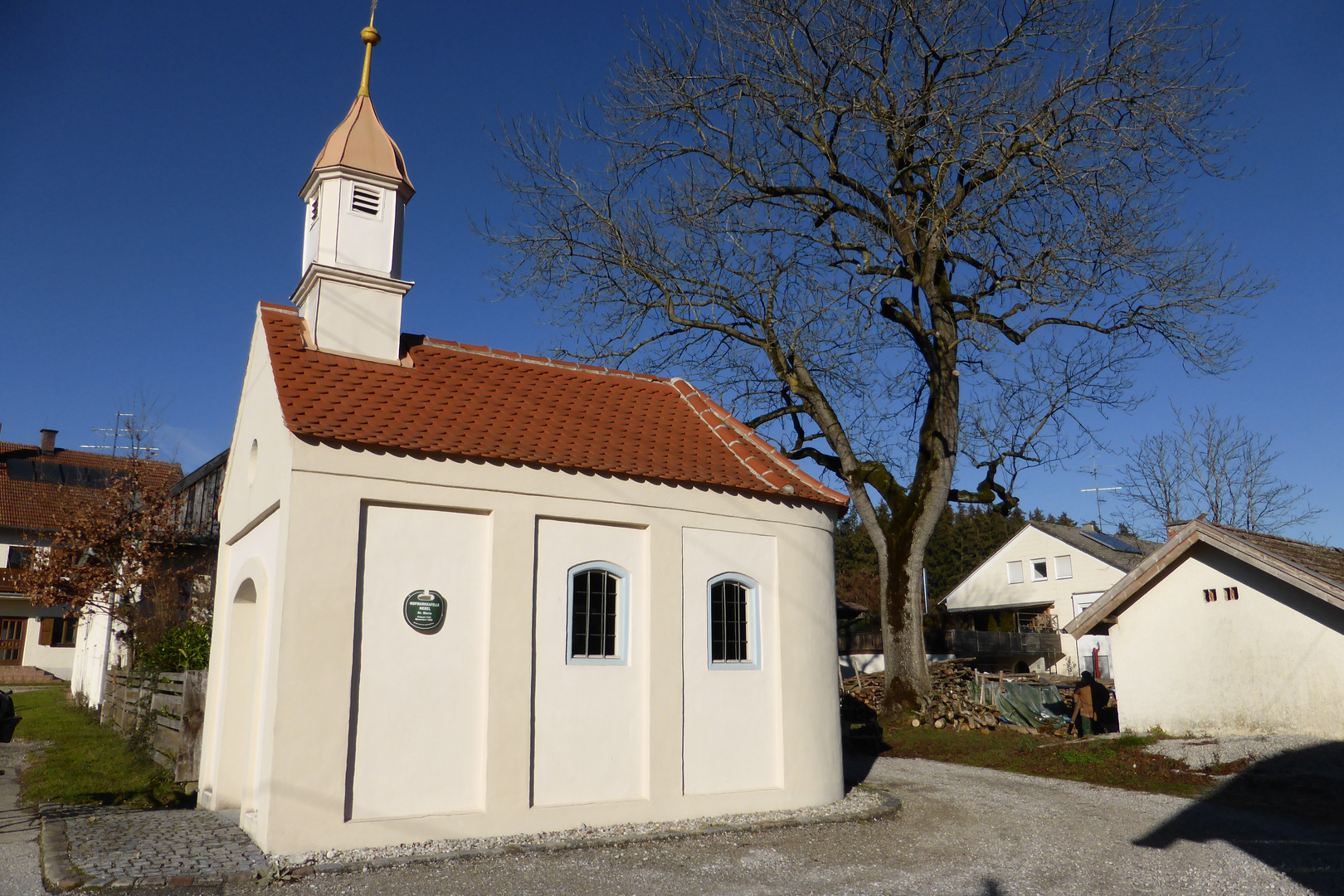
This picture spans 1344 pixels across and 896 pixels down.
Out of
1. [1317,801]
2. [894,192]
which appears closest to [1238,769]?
[1317,801]

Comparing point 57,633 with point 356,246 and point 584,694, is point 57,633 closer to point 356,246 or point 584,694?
point 356,246

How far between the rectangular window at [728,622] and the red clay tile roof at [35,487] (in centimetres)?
2940

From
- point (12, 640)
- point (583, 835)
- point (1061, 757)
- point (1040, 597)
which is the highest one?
point (1040, 597)

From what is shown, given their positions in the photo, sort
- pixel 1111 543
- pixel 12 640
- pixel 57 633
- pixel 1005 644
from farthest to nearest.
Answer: pixel 1111 543 < pixel 1005 644 < pixel 57 633 < pixel 12 640

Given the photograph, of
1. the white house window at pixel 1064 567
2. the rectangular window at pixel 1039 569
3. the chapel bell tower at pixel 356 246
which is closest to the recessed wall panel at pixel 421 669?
the chapel bell tower at pixel 356 246

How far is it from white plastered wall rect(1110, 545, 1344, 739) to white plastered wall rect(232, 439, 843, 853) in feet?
29.1

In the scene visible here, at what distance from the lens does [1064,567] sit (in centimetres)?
4469

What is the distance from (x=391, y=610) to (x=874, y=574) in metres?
63.1

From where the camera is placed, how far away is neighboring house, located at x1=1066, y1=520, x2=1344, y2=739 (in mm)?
15117

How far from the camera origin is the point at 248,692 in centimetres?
1138

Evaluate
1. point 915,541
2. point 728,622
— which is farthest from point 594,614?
point 915,541

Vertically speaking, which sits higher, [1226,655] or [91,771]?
[1226,655]

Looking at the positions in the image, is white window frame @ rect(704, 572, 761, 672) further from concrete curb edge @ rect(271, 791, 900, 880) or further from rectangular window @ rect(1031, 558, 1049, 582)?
rectangular window @ rect(1031, 558, 1049, 582)

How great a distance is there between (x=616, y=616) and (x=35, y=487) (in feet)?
131
